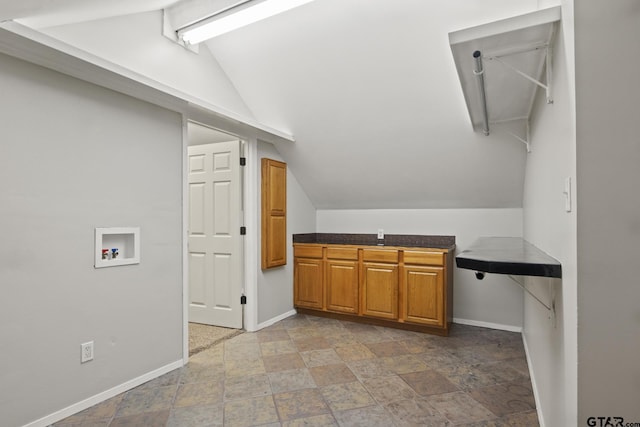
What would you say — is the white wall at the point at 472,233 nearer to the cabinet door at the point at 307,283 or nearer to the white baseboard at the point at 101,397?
the cabinet door at the point at 307,283

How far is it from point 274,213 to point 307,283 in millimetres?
995

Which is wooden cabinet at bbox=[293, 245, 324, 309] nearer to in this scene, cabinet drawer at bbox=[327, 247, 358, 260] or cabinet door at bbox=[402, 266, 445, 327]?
cabinet drawer at bbox=[327, 247, 358, 260]

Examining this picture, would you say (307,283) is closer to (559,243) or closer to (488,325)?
(488,325)

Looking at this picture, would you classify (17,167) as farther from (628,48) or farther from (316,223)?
(316,223)

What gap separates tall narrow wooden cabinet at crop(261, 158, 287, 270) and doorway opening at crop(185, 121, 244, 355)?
0.26 metres

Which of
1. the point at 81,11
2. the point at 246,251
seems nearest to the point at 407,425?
the point at 246,251

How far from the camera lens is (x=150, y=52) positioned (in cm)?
291

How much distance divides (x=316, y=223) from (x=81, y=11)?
367 centimetres

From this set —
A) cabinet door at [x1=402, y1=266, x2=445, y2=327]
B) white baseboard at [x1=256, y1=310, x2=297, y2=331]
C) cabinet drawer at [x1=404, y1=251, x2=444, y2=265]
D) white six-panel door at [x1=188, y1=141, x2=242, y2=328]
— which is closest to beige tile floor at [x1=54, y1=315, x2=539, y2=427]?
cabinet door at [x1=402, y1=266, x2=445, y2=327]

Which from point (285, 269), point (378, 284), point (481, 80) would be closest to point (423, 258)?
point (378, 284)

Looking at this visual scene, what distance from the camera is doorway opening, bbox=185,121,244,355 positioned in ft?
13.5

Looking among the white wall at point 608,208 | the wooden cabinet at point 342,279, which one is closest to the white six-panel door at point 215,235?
the wooden cabinet at point 342,279

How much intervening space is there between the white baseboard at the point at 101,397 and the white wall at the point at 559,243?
8.67 feet

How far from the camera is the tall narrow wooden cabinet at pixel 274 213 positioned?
13.6ft
